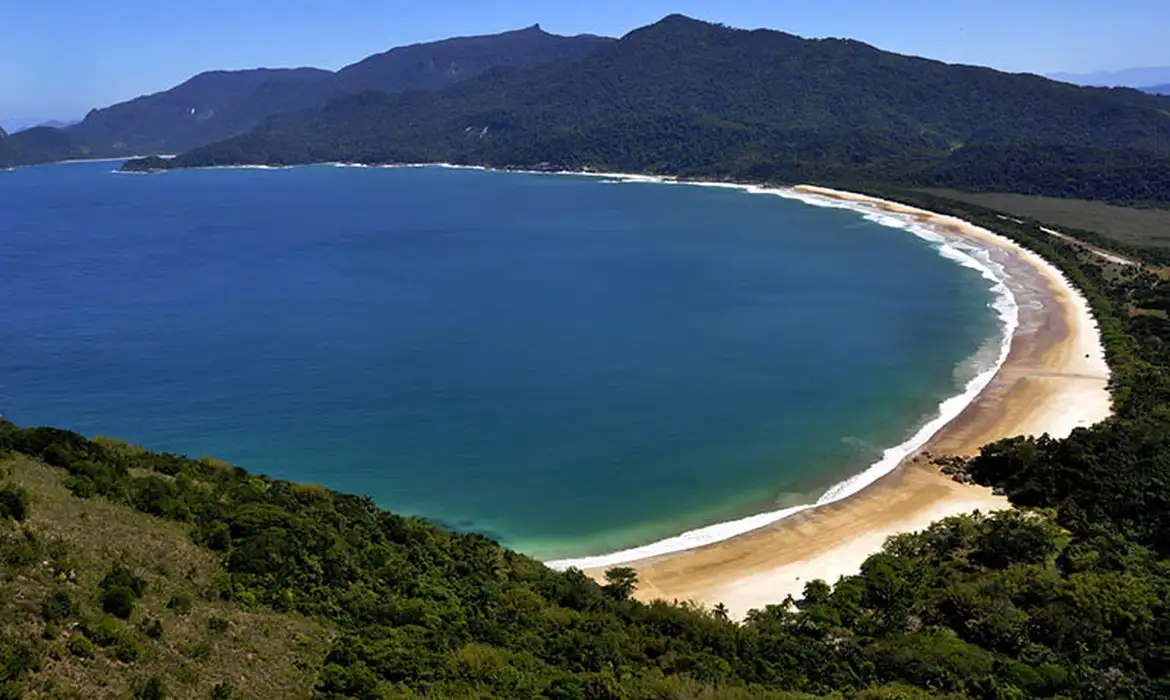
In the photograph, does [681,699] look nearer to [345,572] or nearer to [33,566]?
[345,572]

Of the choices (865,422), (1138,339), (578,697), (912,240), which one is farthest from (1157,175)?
(578,697)

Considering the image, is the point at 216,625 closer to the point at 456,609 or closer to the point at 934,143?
the point at 456,609

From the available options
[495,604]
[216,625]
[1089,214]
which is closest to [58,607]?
[216,625]

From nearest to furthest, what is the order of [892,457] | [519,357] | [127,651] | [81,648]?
[81,648]
[127,651]
[892,457]
[519,357]

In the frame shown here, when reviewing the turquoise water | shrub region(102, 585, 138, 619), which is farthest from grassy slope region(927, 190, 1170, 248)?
shrub region(102, 585, 138, 619)

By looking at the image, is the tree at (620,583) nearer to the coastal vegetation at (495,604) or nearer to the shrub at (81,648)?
the coastal vegetation at (495,604)

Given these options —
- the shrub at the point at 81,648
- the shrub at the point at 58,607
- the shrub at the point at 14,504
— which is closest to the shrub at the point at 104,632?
the shrub at the point at 81,648
